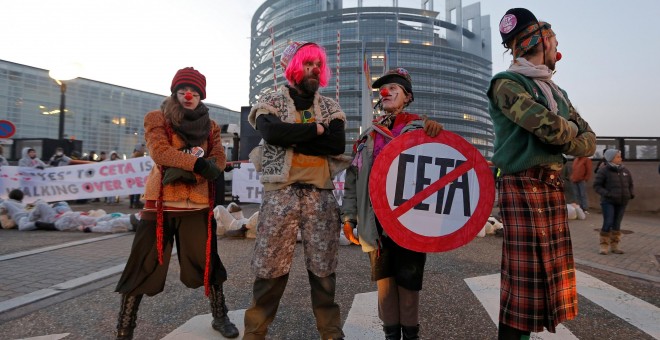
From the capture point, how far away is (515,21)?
181 centimetres

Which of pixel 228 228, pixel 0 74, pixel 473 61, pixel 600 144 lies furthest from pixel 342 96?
pixel 228 228

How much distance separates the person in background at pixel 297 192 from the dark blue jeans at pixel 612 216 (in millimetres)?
5781

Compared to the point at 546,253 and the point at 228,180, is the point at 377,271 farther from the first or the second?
the point at 228,180

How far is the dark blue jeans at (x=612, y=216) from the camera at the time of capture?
226 inches

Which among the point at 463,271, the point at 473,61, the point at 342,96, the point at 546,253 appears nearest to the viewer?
the point at 546,253

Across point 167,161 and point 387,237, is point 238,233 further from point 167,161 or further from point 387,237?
point 387,237

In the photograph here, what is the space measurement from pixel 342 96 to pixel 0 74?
206 feet

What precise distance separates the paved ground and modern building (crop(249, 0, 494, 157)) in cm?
8013

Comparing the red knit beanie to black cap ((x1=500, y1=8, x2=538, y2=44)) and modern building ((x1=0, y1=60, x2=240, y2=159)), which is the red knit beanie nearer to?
black cap ((x1=500, y1=8, x2=538, y2=44))

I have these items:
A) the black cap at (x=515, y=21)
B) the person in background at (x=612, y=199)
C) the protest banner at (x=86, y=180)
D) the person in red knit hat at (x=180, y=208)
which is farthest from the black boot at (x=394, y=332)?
the protest banner at (x=86, y=180)

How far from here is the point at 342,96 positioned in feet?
289

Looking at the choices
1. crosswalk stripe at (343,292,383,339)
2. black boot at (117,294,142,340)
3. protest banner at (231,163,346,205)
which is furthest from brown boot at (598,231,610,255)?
protest banner at (231,163,346,205)

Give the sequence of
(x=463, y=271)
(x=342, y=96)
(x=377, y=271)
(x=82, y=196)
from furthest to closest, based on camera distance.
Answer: (x=342, y=96)
(x=82, y=196)
(x=463, y=271)
(x=377, y=271)

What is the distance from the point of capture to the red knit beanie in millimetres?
2476
